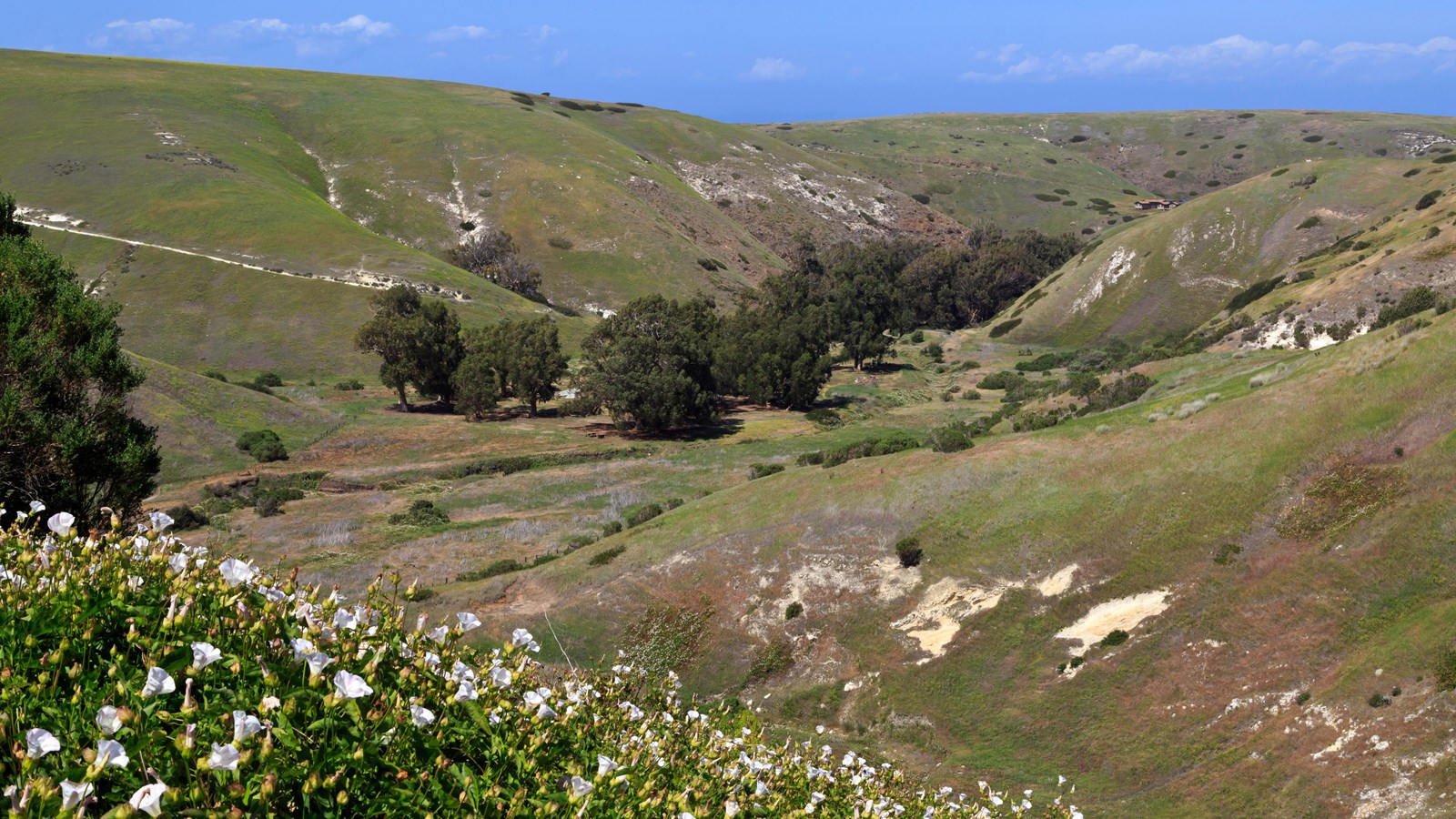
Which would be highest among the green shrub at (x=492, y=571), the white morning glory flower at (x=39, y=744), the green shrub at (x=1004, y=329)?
the white morning glory flower at (x=39, y=744)

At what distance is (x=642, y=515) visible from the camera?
43312mm

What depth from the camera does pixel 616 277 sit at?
124562 mm

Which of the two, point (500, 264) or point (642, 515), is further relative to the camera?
point (500, 264)

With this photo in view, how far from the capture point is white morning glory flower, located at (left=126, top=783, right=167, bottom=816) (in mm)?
3123

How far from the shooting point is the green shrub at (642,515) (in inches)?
1674

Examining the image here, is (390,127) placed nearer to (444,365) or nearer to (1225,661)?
(444,365)

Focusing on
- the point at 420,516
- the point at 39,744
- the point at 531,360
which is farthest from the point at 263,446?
the point at 39,744

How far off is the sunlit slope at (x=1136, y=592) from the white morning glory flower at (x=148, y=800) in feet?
63.8

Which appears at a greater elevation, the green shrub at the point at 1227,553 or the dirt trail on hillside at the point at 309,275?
the dirt trail on hillside at the point at 309,275

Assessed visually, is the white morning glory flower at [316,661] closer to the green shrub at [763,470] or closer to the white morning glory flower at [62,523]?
the white morning glory flower at [62,523]

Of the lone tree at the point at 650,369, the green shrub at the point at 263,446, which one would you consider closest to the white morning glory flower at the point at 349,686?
the green shrub at the point at 263,446

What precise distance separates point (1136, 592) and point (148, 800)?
27256 millimetres

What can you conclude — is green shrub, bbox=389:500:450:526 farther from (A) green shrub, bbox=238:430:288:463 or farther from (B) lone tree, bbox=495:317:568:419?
(B) lone tree, bbox=495:317:568:419

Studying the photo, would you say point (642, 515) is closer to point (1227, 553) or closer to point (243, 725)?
point (1227, 553)
